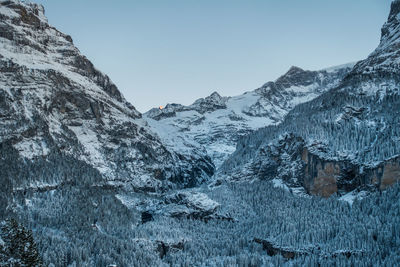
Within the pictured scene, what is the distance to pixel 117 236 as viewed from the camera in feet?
574

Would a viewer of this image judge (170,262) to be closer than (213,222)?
Yes

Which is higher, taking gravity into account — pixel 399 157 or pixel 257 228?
pixel 399 157

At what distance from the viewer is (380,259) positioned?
446 feet

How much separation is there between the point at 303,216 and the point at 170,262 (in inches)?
2038

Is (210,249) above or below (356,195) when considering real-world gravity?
below

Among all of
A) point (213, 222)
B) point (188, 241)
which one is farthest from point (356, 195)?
point (188, 241)

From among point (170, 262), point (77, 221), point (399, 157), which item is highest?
point (399, 157)

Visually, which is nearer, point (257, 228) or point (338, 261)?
point (338, 261)

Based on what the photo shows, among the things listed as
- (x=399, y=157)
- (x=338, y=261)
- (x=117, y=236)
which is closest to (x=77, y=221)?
(x=117, y=236)

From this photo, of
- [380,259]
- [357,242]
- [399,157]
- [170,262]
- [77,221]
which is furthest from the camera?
[399,157]

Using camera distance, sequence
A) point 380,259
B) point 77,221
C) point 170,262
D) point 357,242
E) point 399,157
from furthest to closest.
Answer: point 399,157 → point 77,221 → point 170,262 → point 357,242 → point 380,259

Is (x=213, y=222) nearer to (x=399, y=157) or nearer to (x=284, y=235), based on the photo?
(x=284, y=235)

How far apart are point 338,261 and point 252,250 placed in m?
34.8

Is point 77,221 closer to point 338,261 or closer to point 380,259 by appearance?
point 338,261
